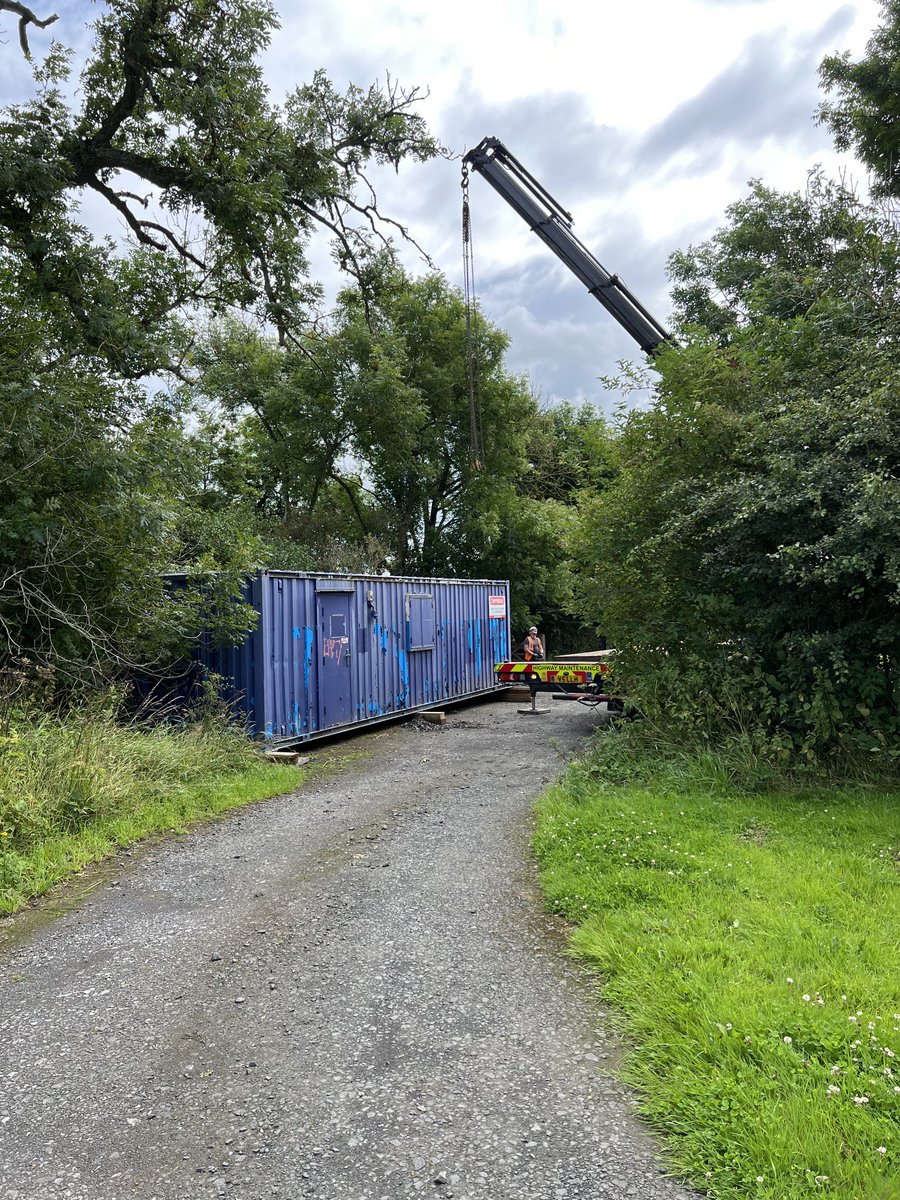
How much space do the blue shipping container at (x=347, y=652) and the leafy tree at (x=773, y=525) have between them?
3.76m

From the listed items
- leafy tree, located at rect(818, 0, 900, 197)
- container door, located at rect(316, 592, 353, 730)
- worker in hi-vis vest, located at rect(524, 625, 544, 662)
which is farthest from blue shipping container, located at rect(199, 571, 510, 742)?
leafy tree, located at rect(818, 0, 900, 197)

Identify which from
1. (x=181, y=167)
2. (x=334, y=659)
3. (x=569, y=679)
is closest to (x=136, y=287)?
(x=181, y=167)

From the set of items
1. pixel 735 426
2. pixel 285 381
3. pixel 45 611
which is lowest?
pixel 45 611

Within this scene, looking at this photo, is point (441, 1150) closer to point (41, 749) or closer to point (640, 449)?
point (41, 749)

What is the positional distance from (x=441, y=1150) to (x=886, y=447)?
6009 millimetres

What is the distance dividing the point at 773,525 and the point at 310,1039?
18.1 feet

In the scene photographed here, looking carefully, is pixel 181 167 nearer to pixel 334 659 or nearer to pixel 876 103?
Result: pixel 334 659

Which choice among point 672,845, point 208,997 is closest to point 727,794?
point 672,845

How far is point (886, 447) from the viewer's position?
611cm

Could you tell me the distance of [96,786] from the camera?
5977mm

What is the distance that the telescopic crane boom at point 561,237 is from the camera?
14.4 meters

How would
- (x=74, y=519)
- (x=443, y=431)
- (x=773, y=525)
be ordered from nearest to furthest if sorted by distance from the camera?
1. (x=773, y=525)
2. (x=74, y=519)
3. (x=443, y=431)

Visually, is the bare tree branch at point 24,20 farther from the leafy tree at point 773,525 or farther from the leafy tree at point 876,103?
the leafy tree at point 876,103

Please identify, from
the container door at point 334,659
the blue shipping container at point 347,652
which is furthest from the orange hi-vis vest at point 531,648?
the container door at point 334,659
